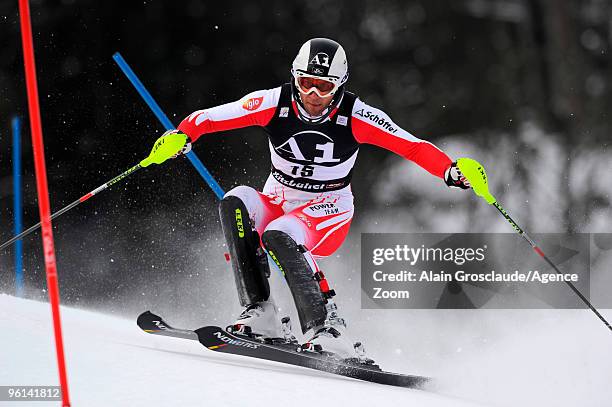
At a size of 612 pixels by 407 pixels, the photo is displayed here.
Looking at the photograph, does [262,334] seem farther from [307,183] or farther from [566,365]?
[566,365]

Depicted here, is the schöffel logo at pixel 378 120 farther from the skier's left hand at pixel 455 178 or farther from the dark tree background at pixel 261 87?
the dark tree background at pixel 261 87

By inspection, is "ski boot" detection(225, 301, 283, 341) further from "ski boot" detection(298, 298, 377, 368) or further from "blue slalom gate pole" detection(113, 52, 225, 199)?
"blue slalom gate pole" detection(113, 52, 225, 199)

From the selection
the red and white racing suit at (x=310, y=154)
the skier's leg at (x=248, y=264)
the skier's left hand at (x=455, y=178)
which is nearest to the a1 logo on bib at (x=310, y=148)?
the red and white racing suit at (x=310, y=154)

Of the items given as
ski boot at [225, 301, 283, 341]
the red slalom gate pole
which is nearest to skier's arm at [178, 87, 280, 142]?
ski boot at [225, 301, 283, 341]

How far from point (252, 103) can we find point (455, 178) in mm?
1034

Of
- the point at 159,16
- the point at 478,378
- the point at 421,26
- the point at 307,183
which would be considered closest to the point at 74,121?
the point at 159,16

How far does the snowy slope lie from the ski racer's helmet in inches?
49.9

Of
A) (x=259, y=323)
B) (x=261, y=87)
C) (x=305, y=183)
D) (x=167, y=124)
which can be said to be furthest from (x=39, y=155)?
(x=261, y=87)

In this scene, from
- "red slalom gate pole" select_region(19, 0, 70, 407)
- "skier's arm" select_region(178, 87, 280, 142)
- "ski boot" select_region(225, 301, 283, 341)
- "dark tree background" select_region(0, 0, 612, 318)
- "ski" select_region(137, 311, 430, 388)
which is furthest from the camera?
"dark tree background" select_region(0, 0, 612, 318)

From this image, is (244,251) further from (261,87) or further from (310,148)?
(261,87)

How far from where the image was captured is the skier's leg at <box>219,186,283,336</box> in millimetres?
3812

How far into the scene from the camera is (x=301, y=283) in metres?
3.58

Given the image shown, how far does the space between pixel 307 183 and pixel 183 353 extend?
1.03 meters

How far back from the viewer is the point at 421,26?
10.4 meters
